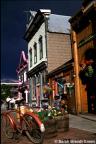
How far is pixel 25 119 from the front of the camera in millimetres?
8430

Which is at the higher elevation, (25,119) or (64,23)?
(64,23)

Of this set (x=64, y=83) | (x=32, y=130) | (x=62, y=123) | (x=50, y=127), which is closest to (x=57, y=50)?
(x=64, y=83)

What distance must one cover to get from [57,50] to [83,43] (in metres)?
10.7

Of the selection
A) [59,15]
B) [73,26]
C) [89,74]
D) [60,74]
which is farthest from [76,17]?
[59,15]

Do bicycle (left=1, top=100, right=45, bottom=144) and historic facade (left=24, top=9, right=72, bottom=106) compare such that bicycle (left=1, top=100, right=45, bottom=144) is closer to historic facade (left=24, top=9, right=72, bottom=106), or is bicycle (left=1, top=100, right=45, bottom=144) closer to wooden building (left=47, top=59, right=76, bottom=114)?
wooden building (left=47, top=59, right=76, bottom=114)

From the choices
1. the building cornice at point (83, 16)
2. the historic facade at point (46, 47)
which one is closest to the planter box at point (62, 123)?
the building cornice at point (83, 16)

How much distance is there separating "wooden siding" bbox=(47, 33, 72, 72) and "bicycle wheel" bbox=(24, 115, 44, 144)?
19342mm

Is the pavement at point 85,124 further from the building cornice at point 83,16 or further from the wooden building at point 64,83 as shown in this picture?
the building cornice at point 83,16

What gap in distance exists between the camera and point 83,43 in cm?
1803

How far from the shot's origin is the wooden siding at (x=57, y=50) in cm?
2792

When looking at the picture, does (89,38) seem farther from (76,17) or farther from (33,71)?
(33,71)

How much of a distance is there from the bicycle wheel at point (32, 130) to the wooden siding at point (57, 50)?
19342 mm

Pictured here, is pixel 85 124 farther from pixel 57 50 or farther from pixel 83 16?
pixel 57 50

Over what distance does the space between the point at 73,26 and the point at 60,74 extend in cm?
483
